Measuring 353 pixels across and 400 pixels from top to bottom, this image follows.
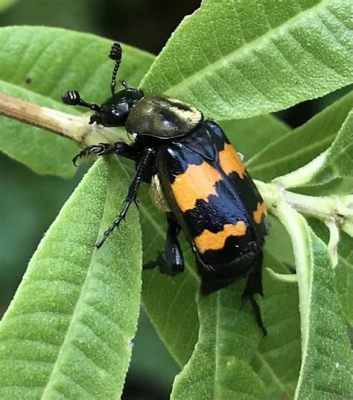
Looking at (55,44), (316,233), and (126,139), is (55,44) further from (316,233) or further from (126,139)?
(316,233)

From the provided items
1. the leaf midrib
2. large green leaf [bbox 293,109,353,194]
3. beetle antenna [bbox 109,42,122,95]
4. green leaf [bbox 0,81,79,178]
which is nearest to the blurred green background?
green leaf [bbox 0,81,79,178]

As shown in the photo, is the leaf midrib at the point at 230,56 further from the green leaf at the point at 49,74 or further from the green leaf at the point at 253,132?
the green leaf at the point at 253,132

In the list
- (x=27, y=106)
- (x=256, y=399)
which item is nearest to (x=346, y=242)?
(x=256, y=399)

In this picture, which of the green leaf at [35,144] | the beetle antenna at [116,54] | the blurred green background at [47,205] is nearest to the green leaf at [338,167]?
the beetle antenna at [116,54]

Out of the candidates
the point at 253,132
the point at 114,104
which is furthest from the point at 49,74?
the point at 253,132

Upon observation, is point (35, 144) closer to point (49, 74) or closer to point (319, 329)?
point (49, 74)

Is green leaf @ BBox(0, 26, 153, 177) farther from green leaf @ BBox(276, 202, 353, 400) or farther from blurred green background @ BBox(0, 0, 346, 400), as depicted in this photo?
blurred green background @ BBox(0, 0, 346, 400)

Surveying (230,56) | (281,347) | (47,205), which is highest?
(230,56)
